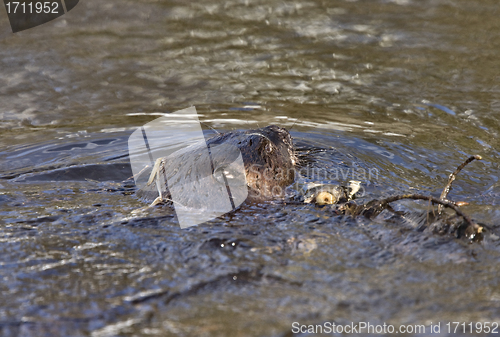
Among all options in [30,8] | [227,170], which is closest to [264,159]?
[227,170]

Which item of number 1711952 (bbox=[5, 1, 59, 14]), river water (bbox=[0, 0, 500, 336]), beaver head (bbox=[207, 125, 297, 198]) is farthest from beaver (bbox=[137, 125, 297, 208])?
number 1711952 (bbox=[5, 1, 59, 14])

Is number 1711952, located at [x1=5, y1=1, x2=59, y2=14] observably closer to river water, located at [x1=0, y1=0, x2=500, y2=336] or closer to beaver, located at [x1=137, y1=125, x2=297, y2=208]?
river water, located at [x1=0, y1=0, x2=500, y2=336]

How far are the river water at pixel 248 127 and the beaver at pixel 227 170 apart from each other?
0.62ft

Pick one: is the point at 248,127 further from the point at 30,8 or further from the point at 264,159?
the point at 30,8

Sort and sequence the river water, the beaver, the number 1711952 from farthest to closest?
the number 1711952, the beaver, the river water

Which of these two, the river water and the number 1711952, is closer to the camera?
the river water

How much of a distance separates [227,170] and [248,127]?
211cm

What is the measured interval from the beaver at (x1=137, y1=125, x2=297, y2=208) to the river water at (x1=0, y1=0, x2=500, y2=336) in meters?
0.19

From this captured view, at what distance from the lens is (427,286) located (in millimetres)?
2543

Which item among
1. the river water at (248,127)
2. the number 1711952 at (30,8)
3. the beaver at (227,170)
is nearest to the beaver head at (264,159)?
the beaver at (227,170)

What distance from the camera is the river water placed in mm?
2473

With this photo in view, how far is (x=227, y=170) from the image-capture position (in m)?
3.76

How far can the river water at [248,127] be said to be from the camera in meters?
2.47

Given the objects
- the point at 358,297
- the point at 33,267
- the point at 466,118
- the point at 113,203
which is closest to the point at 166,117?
the point at 113,203
